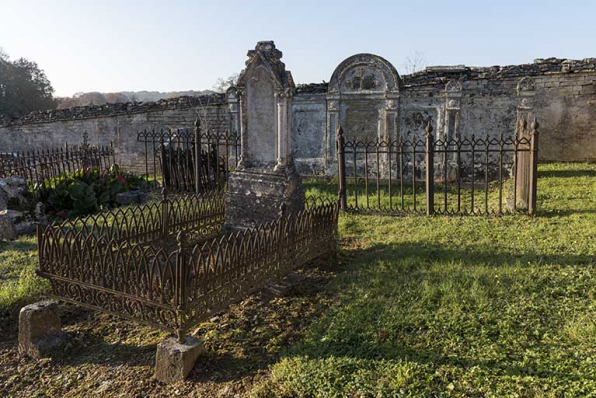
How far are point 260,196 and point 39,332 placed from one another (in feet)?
10.2

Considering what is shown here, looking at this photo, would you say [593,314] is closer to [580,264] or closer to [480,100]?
[580,264]

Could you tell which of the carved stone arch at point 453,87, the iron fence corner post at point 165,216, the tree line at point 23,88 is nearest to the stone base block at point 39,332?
the iron fence corner post at point 165,216

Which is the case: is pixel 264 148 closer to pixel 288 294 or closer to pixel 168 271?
pixel 288 294

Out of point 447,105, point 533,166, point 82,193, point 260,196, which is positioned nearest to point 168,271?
point 260,196

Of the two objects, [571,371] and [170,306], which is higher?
[170,306]

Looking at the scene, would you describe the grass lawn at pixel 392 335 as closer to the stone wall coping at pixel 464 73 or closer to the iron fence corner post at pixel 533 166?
the iron fence corner post at pixel 533 166

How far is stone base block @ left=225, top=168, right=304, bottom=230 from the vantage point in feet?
20.7

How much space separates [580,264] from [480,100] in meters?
8.36

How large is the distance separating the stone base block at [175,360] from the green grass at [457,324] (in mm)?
698

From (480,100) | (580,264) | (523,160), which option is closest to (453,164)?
(480,100)

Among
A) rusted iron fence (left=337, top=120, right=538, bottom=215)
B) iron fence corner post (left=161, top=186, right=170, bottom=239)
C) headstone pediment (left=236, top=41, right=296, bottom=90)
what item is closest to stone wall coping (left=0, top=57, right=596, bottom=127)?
rusted iron fence (left=337, top=120, right=538, bottom=215)

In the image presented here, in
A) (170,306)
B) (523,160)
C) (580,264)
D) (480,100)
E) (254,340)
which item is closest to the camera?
(170,306)

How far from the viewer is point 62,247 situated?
4523mm

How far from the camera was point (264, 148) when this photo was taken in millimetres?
6551
